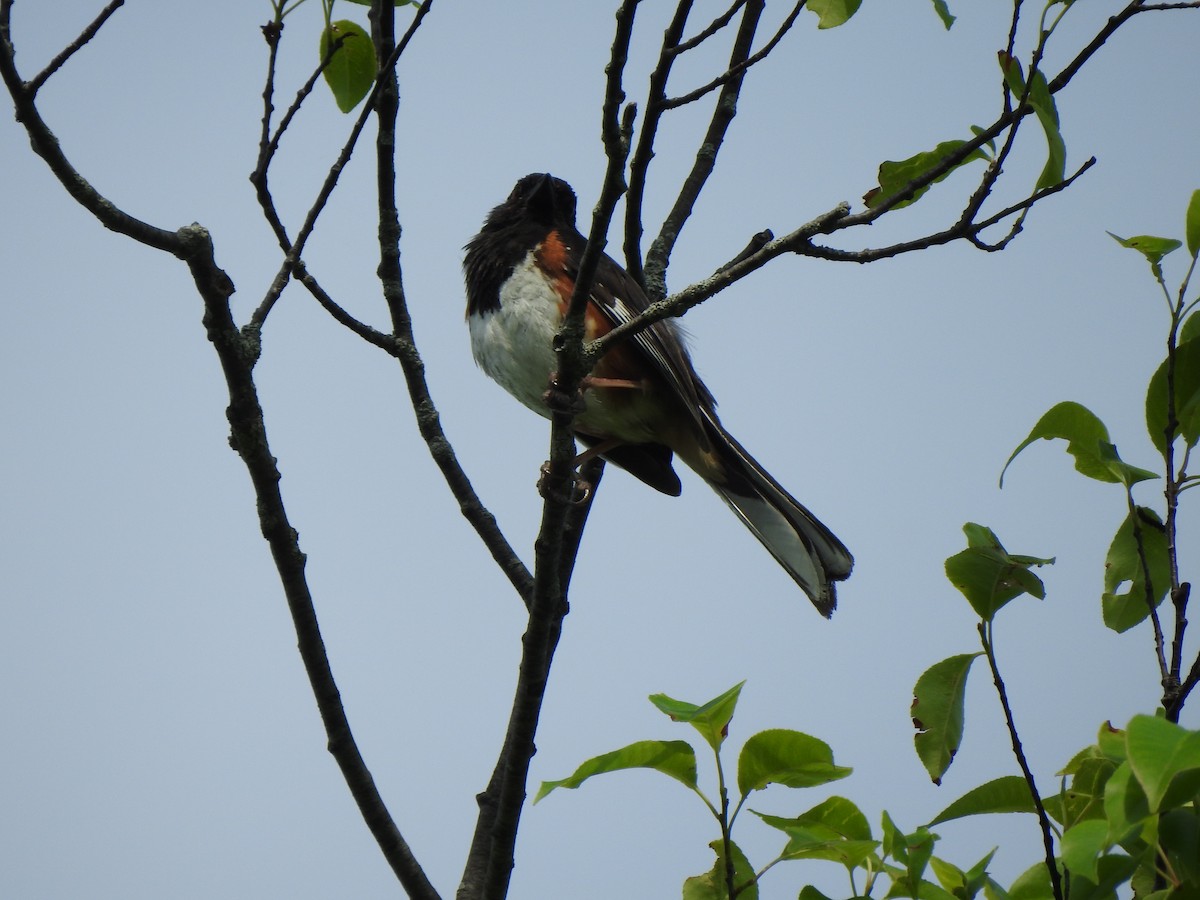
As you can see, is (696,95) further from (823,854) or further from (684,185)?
(684,185)

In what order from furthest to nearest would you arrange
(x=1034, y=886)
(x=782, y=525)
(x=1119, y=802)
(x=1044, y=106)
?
(x=782, y=525) < (x=1044, y=106) < (x=1034, y=886) < (x=1119, y=802)

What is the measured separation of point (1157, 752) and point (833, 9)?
168 centimetres

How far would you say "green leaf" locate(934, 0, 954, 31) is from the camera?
220 centimetres

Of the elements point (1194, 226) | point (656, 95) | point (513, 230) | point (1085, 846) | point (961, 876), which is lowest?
point (1085, 846)

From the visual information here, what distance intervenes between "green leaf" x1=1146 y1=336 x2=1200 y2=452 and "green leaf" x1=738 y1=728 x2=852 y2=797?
2.40 feet

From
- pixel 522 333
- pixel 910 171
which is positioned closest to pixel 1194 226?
pixel 910 171

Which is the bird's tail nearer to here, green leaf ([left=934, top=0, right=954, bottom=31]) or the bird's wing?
the bird's wing

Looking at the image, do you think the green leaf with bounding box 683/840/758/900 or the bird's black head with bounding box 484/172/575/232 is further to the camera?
the bird's black head with bounding box 484/172/575/232

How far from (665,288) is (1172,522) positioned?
2.31m

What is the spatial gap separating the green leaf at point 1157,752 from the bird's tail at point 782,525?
2.71 m

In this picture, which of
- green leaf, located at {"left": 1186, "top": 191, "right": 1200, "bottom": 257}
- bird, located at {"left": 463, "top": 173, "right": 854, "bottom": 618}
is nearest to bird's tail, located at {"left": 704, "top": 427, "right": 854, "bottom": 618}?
bird, located at {"left": 463, "top": 173, "right": 854, "bottom": 618}

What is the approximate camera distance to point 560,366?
8.28 ft

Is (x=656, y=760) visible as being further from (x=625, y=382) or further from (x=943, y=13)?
(x=625, y=382)

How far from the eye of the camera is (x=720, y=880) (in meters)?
2.02
